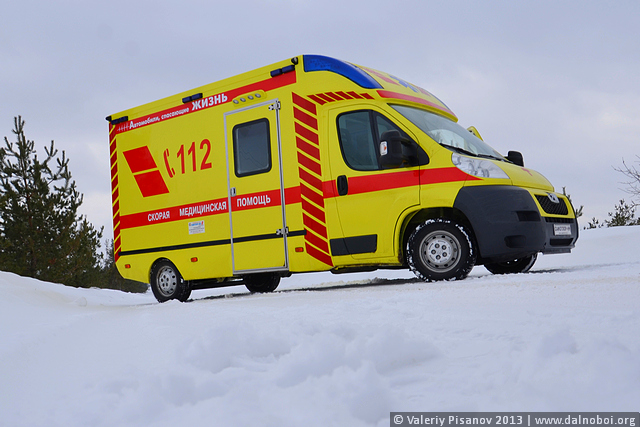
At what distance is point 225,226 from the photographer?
25.9 ft

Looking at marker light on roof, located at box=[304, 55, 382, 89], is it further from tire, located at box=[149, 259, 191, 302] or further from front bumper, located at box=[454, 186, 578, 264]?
tire, located at box=[149, 259, 191, 302]

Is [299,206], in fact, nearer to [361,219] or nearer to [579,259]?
[361,219]

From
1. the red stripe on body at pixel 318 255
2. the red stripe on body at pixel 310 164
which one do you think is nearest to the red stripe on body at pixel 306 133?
the red stripe on body at pixel 310 164

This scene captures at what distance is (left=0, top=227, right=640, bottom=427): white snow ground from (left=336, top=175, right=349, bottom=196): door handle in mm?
3012

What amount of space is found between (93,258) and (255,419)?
20.3 metres

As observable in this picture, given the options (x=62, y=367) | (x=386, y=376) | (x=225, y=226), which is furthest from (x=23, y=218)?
(x=386, y=376)

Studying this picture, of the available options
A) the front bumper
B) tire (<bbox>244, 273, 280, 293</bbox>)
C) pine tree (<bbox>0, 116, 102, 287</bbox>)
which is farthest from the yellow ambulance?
pine tree (<bbox>0, 116, 102, 287</bbox>)

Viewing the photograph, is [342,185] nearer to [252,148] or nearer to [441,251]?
[441,251]

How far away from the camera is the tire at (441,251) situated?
6.04m

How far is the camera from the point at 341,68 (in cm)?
693

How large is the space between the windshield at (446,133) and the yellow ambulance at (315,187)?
0.03m

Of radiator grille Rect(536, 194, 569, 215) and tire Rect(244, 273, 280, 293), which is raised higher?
radiator grille Rect(536, 194, 569, 215)

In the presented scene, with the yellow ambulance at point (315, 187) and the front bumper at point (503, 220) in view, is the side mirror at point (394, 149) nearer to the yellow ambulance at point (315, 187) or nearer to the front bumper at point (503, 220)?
the yellow ambulance at point (315, 187)

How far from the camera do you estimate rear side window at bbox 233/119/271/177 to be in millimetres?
7531
